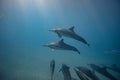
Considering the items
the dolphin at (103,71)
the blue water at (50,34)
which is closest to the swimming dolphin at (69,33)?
the blue water at (50,34)

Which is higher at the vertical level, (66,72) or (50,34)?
(50,34)

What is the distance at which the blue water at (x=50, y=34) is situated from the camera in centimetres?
365

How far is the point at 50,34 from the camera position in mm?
3670

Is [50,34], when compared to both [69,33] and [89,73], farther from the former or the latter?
[89,73]

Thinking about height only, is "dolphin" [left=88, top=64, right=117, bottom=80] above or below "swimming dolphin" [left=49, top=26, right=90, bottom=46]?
below

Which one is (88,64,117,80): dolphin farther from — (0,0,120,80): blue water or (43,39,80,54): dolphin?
(43,39,80,54): dolphin

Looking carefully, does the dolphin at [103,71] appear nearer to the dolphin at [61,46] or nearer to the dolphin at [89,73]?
the dolphin at [89,73]

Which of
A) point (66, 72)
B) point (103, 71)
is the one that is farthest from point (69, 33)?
point (103, 71)

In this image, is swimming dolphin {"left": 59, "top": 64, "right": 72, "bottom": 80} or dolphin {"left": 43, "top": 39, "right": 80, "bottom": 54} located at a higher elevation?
dolphin {"left": 43, "top": 39, "right": 80, "bottom": 54}

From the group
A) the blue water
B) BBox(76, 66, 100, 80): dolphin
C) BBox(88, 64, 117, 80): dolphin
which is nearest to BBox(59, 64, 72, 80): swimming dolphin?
the blue water

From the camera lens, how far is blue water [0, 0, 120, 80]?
12.0 ft

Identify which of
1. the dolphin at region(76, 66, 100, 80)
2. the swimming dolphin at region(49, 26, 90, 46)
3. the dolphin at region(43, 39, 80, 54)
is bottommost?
the dolphin at region(76, 66, 100, 80)

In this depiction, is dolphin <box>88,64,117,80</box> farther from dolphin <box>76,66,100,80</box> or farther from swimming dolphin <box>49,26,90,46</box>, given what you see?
swimming dolphin <box>49,26,90,46</box>

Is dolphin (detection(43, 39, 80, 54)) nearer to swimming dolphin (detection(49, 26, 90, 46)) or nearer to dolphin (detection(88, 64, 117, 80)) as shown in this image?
swimming dolphin (detection(49, 26, 90, 46))
